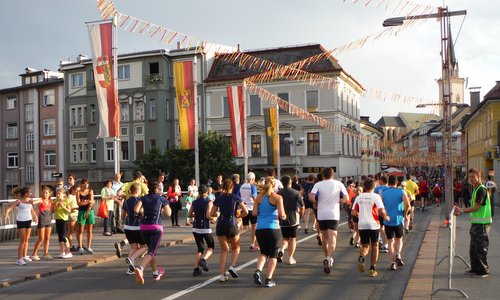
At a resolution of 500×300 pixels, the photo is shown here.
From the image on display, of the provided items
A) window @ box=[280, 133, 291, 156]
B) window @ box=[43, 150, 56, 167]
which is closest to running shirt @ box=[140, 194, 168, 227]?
window @ box=[280, 133, 291, 156]

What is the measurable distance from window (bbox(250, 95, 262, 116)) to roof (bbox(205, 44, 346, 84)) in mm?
2107

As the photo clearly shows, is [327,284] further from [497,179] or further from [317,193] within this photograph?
[497,179]

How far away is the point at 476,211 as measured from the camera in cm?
916

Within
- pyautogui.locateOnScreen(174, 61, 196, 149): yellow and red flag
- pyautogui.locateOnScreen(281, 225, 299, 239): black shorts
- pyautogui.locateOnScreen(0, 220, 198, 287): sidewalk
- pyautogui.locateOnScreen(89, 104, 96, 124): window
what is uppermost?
pyautogui.locateOnScreen(89, 104, 96, 124): window

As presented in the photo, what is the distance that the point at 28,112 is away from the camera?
55.6 metres

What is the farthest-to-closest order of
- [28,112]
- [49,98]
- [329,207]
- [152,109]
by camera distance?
[28,112] → [49,98] → [152,109] → [329,207]

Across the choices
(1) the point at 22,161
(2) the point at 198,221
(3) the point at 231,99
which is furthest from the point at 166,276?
(1) the point at 22,161

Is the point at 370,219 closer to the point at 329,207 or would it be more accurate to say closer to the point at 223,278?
the point at 329,207

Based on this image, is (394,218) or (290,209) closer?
(394,218)

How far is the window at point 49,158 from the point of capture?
54591 millimetres

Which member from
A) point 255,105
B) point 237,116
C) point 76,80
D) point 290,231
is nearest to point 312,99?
point 255,105

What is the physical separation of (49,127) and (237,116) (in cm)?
3494

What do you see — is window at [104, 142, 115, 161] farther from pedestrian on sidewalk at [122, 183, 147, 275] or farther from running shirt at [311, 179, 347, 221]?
running shirt at [311, 179, 347, 221]

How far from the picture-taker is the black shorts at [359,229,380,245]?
9.72m
